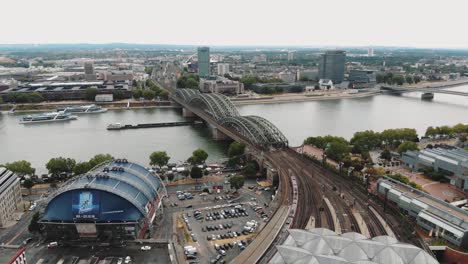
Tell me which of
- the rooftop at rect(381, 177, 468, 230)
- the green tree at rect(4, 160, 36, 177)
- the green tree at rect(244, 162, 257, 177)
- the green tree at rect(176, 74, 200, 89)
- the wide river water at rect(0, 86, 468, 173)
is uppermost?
the green tree at rect(176, 74, 200, 89)

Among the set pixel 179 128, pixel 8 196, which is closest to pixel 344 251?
pixel 8 196

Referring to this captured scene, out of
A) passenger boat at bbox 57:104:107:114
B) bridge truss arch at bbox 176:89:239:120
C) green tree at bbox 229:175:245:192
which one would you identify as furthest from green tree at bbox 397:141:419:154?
passenger boat at bbox 57:104:107:114

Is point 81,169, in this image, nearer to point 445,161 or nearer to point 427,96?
point 445,161

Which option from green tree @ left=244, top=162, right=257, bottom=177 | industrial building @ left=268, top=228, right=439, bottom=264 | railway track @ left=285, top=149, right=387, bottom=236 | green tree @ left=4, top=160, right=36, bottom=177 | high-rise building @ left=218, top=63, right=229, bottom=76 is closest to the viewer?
industrial building @ left=268, top=228, right=439, bottom=264

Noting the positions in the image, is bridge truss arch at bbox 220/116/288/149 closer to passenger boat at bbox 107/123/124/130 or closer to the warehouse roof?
the warehouse roof

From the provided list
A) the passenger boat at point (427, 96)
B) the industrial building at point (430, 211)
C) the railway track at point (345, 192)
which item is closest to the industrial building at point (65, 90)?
the railway track at point (345, 192)

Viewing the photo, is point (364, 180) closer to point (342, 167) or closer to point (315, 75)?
point (342, 167)
